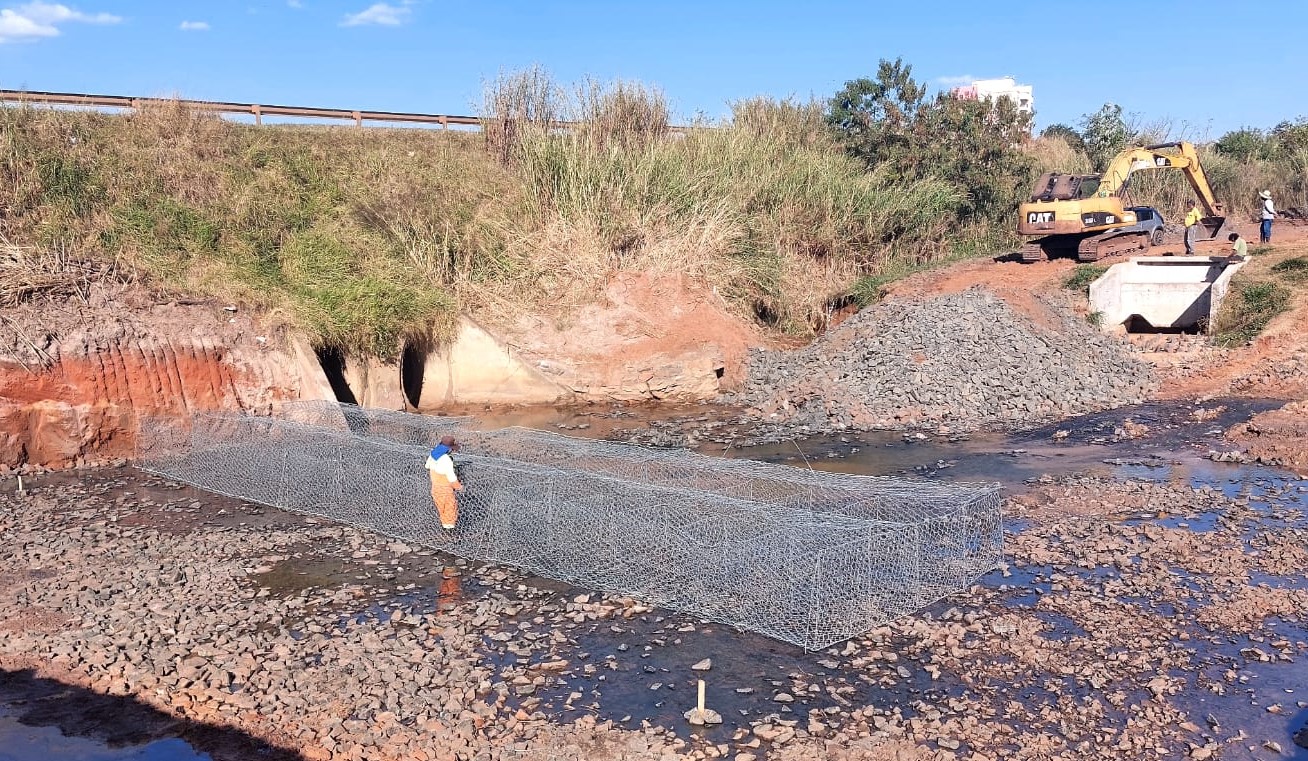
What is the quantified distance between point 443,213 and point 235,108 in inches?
331

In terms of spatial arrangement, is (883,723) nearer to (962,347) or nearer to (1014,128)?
(962,347)

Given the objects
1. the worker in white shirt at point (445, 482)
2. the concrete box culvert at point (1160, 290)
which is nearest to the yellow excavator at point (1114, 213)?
the concrete box culvert at point (1160, 290)

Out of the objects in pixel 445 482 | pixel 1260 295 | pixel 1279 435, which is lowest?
pixel 1279 435

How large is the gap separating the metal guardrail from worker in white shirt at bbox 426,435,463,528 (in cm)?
1749

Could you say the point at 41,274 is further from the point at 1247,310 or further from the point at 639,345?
the point at 1247,310

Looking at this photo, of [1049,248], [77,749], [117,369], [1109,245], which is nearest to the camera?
[77,749]

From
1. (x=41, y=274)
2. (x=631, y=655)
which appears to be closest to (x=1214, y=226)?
(x=631, y=655)

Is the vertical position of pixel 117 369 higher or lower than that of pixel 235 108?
lower

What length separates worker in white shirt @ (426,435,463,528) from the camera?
1022cm

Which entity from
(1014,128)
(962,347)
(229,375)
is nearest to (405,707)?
(229,375)

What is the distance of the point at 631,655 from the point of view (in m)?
7.93

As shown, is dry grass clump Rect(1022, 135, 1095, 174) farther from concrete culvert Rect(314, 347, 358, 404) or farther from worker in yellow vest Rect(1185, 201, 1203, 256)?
concrete culvert Rect(314, 347, 358, 404)

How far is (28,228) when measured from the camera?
17203 millimetres

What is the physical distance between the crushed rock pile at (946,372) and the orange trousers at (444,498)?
7513 millimetres
